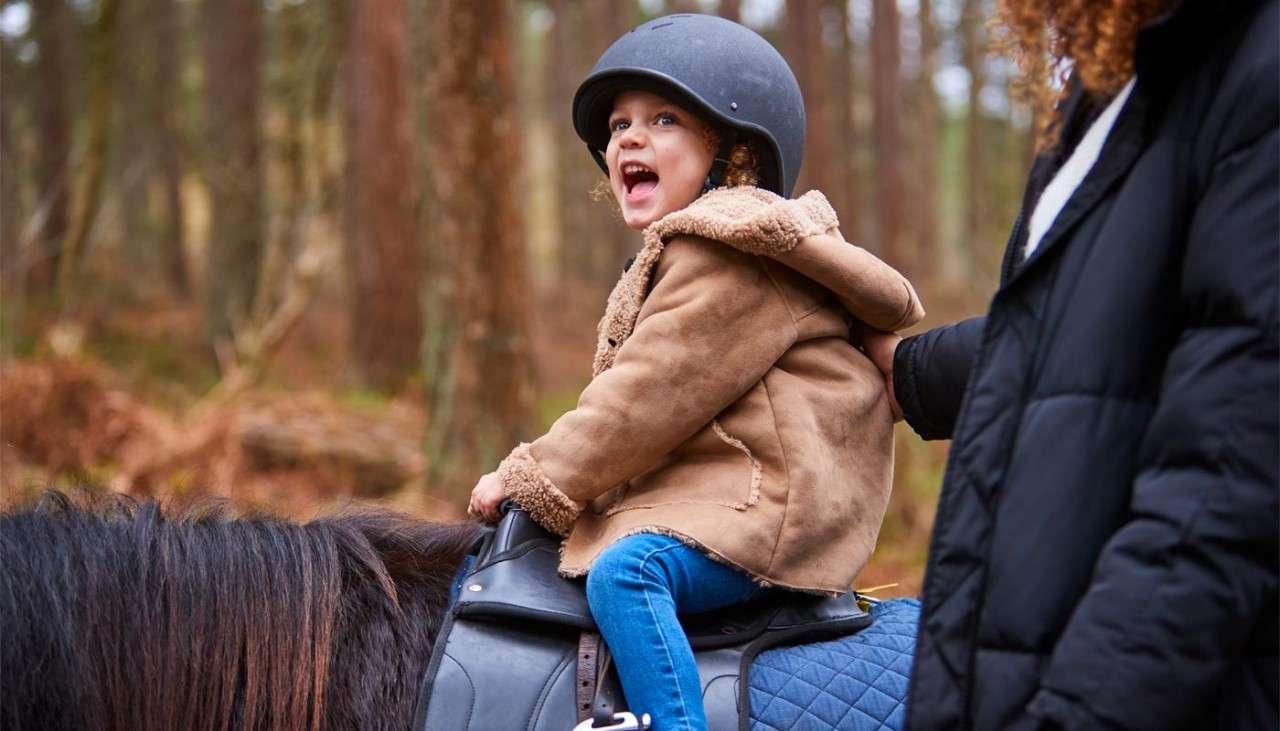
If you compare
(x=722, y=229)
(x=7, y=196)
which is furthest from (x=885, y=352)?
(x=7, y=196)

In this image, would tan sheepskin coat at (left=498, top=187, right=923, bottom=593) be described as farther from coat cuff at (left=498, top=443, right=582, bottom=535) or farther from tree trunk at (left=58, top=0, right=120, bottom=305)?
tree trunk at (left=58, top=0, right=120, bottom=305)

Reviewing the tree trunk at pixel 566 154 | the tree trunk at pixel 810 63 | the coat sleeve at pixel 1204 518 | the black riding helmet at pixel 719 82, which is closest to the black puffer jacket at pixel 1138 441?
the coat sleeve at pixel 1204 518

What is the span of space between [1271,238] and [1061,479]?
1.21 feet

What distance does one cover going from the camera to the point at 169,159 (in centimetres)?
2031

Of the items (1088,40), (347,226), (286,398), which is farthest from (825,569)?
(347,226)

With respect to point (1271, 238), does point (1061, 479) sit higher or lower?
lower

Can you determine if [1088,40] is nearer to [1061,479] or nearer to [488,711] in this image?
[1061,479]

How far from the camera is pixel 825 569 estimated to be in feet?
7.38

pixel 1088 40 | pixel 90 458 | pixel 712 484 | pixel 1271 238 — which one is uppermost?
pixel 1088 40

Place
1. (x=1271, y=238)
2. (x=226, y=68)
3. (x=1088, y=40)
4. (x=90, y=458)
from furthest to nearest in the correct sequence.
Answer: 1. (x=226, y=68)
2. (x=90, y=458)
3. (x=1088, y=40)
4. (x=1271, y=238)

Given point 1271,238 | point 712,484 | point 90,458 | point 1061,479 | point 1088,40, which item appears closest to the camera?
point 1271,238

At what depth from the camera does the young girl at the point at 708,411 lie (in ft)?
7.05

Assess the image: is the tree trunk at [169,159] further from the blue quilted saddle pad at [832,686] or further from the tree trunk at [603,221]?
the blue quilted saddle pad at [832,686]

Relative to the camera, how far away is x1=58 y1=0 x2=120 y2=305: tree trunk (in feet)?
35.9
